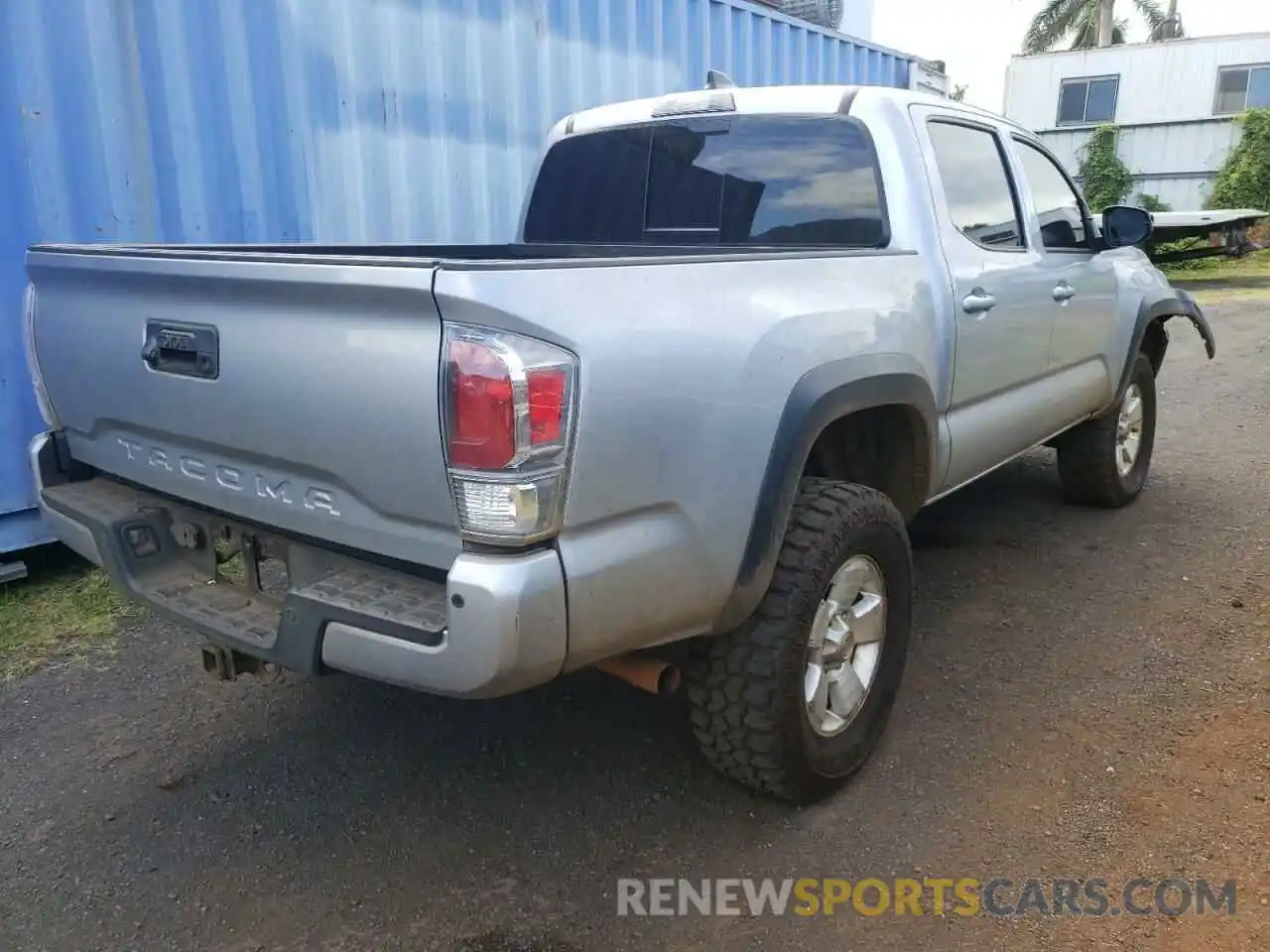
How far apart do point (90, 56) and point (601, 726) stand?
11.9 ft

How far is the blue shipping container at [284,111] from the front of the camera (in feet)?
14.1

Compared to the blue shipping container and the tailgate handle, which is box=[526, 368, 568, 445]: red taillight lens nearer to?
the tailgate handle

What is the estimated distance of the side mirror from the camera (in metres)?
4.64

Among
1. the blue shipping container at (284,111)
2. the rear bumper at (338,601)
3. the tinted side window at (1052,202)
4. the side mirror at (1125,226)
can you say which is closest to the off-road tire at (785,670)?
the rear bumper at (338,601)

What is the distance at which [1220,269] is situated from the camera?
64.0 feet

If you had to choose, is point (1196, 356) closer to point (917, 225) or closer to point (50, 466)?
point (917, 225)

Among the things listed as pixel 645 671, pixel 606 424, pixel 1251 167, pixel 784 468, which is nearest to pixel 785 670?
pixel 645 671

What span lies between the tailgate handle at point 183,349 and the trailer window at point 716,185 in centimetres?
186

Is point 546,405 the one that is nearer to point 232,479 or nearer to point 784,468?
point 784,468

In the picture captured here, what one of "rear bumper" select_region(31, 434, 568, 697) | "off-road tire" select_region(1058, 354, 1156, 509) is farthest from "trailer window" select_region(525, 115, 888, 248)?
"off-road tire" select_region(1058, 354, 1156, 509)

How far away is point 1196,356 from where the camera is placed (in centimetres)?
1028

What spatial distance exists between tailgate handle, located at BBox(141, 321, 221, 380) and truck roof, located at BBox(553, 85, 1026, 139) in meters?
2.01

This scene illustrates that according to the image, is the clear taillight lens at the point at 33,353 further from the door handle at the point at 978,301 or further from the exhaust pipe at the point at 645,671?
the door handle at the point at 978,301

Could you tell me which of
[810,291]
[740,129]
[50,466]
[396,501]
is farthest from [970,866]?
[50,466]
